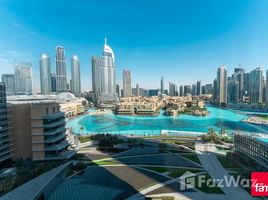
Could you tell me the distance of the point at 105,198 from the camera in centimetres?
812

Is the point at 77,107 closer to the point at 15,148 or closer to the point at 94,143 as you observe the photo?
the point at 94,143

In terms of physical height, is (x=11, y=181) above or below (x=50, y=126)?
below

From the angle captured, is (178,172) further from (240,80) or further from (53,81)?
(53,81)

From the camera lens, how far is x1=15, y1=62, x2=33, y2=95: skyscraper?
53184mm

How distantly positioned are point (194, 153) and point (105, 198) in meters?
8.78

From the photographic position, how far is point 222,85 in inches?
2475

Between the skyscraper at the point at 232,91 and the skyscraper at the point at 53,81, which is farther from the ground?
the skyscraper at the point at 53,81

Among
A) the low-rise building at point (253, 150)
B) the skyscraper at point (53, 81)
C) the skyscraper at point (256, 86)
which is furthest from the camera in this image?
the skyscraper at point (53, 81)

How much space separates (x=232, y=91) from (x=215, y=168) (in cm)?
5758

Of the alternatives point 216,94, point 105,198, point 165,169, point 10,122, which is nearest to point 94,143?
point 10,122

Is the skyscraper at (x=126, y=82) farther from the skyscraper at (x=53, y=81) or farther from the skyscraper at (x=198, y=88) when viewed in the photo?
the skyscraper at (x=198, y=88)

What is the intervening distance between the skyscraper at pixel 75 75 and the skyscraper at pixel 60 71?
15.5ft

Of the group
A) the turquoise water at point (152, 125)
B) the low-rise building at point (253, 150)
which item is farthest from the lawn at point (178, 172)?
the turquoise water at point (152, 125)

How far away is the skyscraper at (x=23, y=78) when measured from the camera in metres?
53.2
